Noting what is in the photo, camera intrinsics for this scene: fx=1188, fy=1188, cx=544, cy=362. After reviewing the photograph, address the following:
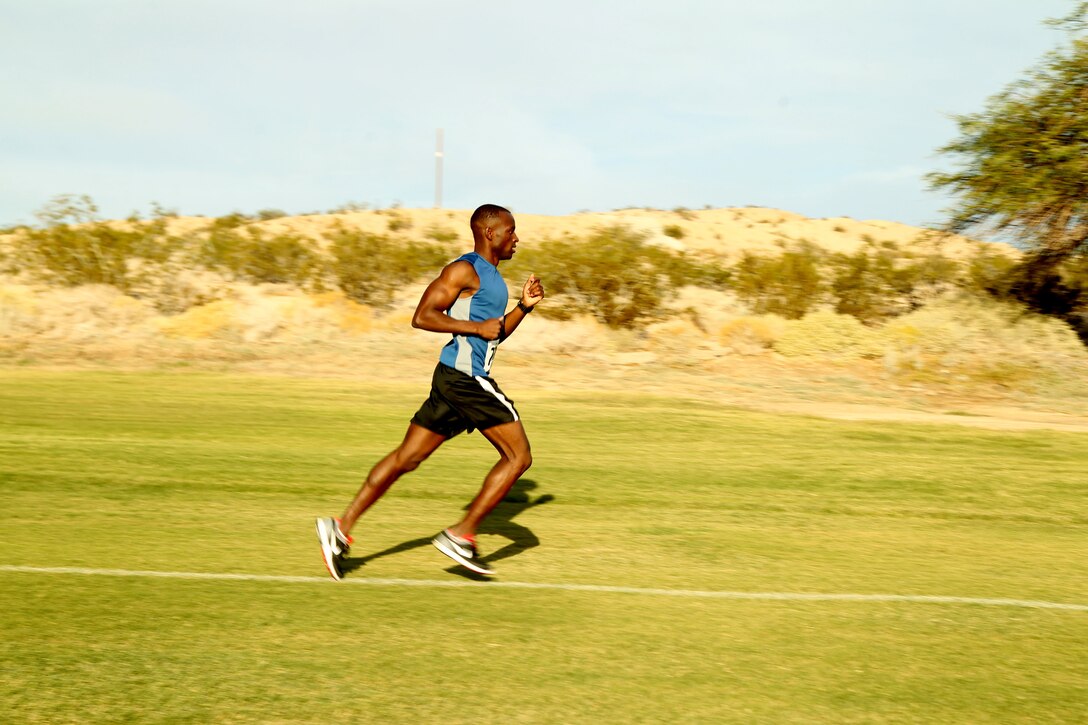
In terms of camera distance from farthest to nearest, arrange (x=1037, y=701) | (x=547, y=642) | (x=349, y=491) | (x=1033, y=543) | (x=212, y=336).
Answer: (x=212, y=336), (x=349, y=491), (x=1033, y=543), (x=547, y=642), (x=1037, y=701)

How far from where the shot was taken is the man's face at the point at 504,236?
253 inches

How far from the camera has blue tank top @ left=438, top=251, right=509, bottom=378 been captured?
6297 mm

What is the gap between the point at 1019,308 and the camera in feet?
84.9

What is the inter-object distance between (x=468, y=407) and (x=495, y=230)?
967 mm

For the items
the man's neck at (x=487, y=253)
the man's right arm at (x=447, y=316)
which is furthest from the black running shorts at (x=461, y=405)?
the man's neck at (x=487, y=253)

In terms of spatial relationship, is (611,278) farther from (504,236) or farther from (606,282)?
(504,236)

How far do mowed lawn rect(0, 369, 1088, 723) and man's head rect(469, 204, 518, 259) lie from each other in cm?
187

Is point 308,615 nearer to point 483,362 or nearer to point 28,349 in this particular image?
point 483,362

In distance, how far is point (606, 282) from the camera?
27.2 metres

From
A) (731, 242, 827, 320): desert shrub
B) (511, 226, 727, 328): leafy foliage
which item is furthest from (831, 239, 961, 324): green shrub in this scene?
(511, 226, 727, 328): leafy foliage

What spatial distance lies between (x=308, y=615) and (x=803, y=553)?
11.5 feet

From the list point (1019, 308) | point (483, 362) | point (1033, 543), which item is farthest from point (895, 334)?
point (483, 362)

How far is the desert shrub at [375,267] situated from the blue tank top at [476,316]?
2300 cm

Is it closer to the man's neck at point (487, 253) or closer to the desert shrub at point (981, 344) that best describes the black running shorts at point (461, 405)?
the man's neck at point (487, 253)
